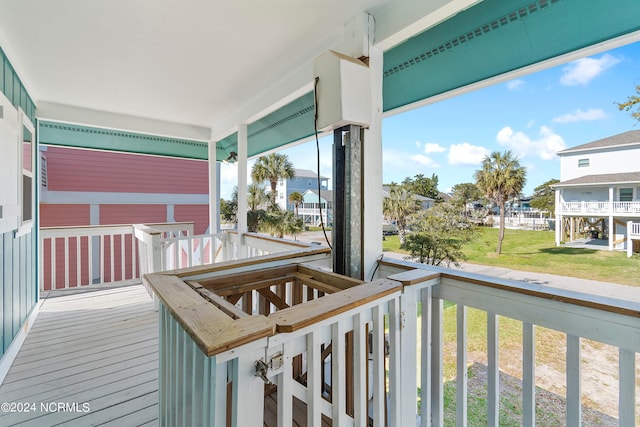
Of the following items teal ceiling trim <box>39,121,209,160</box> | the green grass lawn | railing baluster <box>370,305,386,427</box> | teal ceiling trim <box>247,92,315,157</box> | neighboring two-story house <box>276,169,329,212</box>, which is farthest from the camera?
neighboring two-story house <box>276,169,329,212</box>

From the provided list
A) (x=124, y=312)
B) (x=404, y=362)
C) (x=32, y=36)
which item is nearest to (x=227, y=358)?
(x=404, y=362)

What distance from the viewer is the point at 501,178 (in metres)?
8.18

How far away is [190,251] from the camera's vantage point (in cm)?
355

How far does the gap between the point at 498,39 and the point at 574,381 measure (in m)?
1.69

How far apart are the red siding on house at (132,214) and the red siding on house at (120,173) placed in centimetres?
46

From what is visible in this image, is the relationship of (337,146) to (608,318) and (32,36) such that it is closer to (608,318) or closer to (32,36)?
(608,318)

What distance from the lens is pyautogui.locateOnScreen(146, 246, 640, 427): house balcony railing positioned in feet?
2.43

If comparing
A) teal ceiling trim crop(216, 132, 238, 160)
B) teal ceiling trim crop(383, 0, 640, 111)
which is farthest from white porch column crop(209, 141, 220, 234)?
teal ceiling trim crop(383, 0, 640, 111)

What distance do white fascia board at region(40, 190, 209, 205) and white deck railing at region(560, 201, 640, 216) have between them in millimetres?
8434

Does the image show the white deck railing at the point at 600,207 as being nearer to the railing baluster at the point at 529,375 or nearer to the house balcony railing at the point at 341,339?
the house balcony railing at the point at 341,339

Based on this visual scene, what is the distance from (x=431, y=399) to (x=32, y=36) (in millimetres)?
3347

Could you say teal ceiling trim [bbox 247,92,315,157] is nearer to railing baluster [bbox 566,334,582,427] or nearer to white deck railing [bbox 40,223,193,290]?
white deck railing [bbox 40,223,193,290]

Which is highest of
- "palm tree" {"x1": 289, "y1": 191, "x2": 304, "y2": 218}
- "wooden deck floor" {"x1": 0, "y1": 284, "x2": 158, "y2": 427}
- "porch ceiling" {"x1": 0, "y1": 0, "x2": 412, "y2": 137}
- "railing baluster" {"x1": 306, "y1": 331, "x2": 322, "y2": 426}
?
"porch ceiling" {"x1": 0, "y1": 0, "x2": 412, "y2": 137}

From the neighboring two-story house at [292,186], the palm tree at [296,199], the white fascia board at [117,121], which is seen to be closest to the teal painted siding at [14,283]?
the white fascia board at [117,121]
